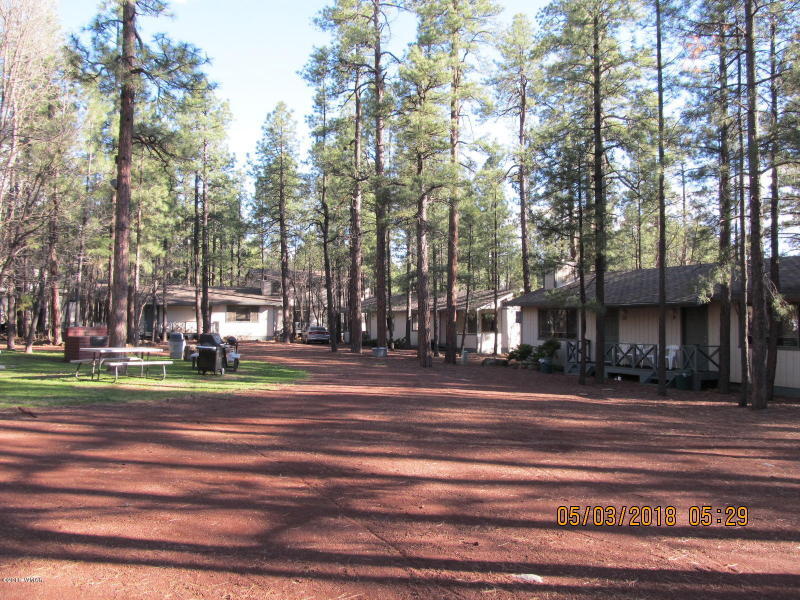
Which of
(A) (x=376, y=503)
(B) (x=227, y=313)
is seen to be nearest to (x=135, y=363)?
(A) (x=376, y=503)

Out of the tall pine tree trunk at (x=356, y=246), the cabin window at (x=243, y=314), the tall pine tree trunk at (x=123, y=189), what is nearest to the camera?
the tall pine tree trunk at (x=123, y=189)

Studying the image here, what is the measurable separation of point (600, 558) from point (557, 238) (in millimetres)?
14125

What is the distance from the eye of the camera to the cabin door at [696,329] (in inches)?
666

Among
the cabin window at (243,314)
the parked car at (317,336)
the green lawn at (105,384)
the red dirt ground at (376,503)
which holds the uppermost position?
the cabin window at (243,314)

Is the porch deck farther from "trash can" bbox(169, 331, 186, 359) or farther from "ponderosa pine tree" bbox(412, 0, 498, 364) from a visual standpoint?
"trash can" bbox(169, 331, 186, 359)

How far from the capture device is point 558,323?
23578 mm

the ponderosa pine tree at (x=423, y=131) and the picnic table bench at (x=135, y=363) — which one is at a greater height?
the ponderosa pine tree at (x=423, y=131)

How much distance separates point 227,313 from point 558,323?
82.6 feet

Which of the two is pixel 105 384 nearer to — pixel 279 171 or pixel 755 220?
pixel 755 220

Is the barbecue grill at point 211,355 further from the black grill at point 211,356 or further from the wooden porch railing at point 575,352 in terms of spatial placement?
the wooden porch railing at point 575,352

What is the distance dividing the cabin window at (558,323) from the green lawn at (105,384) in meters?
11.3

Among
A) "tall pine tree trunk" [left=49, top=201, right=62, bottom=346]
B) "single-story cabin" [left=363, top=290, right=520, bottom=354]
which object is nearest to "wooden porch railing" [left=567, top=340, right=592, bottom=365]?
"single-story cabin" [left=363, top=290, right=520, bottom=354]

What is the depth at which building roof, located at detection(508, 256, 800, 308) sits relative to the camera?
13.9m

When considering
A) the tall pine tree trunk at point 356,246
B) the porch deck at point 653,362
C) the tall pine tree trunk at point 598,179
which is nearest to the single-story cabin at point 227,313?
the tall pine tree trunk at point 356,246
